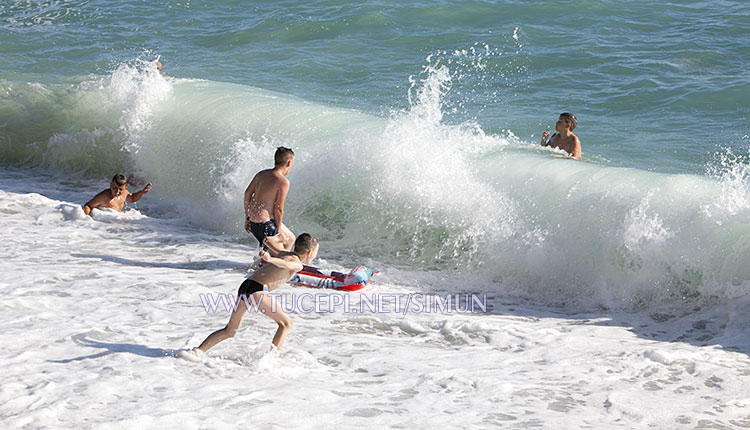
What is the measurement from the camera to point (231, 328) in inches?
218

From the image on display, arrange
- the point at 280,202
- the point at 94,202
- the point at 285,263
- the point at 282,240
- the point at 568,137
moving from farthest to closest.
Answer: the point at 568,137 → the point at 94,202 → the point at 282,240 → the point at 280,202 → the point at 285,263

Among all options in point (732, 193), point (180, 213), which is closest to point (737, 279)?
point (732, 193)

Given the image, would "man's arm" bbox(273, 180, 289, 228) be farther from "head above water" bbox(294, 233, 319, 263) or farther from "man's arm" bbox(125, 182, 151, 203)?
"man's arm" bbox(125, 182, 151, 203)

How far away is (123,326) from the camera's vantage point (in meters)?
6.32

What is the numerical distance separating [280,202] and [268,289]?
7.72ft

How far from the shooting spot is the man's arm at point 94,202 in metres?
9.88

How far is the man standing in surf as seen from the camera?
775cm

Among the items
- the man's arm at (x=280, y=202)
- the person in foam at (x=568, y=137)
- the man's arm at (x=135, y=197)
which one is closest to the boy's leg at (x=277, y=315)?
the man's arm at (x=280, y=202)

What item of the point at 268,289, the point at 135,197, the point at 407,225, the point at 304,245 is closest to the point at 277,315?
the point at 268,289

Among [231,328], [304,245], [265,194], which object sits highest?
[265,194]

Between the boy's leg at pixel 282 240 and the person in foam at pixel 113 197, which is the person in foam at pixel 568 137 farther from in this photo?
the person in foam at pixel 113 197

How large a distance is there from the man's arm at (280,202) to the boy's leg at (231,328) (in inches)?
89.8

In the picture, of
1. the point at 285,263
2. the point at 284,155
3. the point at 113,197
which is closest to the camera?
the point at 285,263

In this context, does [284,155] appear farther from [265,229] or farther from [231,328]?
[231,328]
